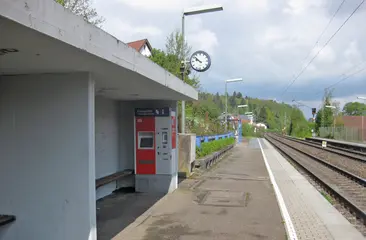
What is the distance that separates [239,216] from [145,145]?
148 inches

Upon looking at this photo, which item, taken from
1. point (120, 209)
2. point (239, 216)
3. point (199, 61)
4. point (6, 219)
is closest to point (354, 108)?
point (199, 61)

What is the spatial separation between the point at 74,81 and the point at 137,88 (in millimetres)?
2436

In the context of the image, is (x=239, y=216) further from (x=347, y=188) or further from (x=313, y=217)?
(x=347, y=188)

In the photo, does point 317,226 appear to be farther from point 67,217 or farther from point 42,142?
point 42,142

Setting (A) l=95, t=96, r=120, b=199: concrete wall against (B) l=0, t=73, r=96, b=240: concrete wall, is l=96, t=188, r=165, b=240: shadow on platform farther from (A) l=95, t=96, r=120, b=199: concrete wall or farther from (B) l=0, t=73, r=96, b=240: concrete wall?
(B) l=0, t=73, r=96, b=240: concrete wall

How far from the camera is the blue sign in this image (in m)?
11.0

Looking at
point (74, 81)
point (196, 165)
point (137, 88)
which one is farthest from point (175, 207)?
point (196, 165)

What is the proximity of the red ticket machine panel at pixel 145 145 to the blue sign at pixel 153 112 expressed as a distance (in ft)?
0.32

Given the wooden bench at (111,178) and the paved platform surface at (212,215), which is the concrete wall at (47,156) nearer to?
the paved platform surface at (212,215)

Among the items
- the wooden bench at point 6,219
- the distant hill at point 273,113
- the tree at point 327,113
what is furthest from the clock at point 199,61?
the tree at point 327,113

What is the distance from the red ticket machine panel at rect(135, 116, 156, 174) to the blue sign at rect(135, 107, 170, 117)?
0.10 meters

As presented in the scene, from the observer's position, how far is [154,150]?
11.1 m

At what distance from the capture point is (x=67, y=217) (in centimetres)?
560

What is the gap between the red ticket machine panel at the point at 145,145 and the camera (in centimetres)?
1105
